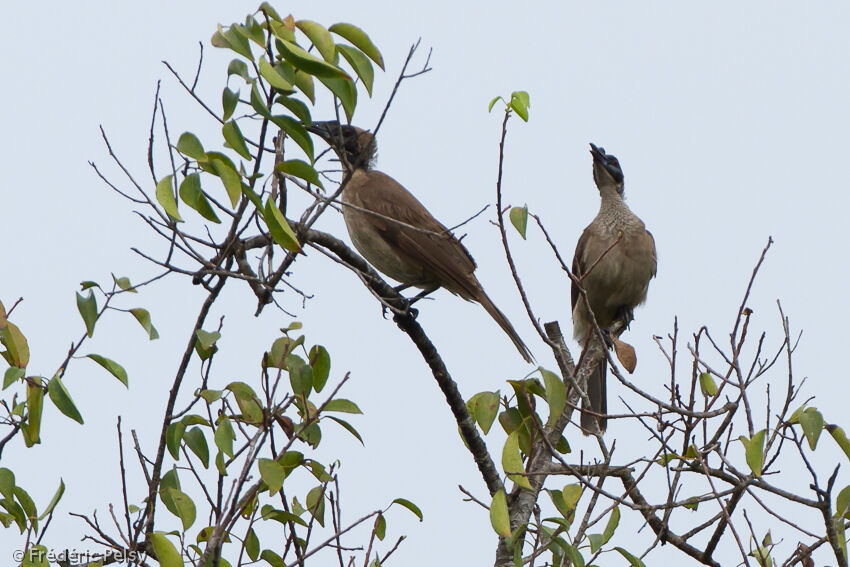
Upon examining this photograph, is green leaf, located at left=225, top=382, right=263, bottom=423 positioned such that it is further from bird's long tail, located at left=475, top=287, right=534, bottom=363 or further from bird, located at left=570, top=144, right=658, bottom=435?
bird, located at left=570, top=144, right=658, bottom=435

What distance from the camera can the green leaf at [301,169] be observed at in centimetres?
225

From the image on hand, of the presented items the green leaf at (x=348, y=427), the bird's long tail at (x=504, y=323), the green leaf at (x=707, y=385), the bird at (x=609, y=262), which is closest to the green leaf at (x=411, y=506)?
the green leaf at (x=348, y=427)

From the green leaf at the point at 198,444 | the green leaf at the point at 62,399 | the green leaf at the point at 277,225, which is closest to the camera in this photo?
the green leaf at the point at 277,225

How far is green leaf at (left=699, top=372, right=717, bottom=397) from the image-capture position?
10.8 feet

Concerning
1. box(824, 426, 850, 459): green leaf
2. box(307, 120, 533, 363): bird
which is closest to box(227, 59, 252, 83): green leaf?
box(824, 426, 850, 459): green leaf

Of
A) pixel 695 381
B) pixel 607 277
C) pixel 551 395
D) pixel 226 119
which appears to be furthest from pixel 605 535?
pixel 607 277

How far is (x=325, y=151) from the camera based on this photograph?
9.72ft

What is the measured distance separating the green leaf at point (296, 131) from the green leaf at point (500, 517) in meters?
1.00

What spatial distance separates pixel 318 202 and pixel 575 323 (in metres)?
4.28

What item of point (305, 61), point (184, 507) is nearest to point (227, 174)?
point (305, 61)

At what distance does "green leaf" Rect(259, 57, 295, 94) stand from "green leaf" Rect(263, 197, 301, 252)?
28cm

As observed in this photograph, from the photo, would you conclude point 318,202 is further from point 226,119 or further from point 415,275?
point 415,275

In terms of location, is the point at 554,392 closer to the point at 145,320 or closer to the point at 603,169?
the point at 145,320

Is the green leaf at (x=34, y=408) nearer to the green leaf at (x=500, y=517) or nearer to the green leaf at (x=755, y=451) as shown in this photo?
the green leaf at (x=500, y=517)
